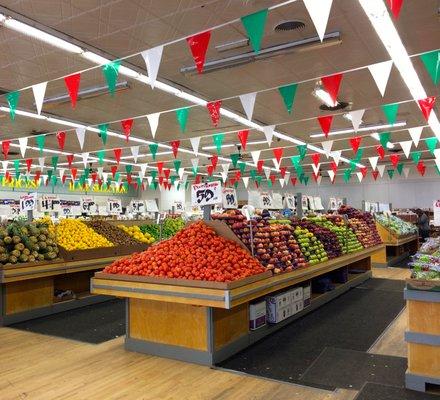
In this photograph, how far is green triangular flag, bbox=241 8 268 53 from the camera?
5.07 m

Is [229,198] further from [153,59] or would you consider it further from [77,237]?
[77,237]

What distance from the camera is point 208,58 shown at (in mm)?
7273

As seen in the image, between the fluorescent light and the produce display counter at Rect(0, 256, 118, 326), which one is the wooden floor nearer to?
the produce display counter at Rect(0, 256, 118, 326)

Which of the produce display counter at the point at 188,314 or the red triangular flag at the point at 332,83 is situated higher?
the red triangular flag at the point at 332,83

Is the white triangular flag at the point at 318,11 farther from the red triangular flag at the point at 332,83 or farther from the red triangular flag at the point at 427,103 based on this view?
the red triangular flag at the point at 427,103

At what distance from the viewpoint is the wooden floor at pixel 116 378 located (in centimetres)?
337

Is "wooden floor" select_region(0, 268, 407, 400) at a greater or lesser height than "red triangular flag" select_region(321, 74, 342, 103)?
lesser

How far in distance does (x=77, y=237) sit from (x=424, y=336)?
5525mm

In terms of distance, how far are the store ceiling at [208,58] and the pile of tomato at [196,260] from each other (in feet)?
9.45

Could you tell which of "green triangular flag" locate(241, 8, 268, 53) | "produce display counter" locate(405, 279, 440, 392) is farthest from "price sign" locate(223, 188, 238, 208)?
"produce display counter" locate(405, 279, 440, 392)

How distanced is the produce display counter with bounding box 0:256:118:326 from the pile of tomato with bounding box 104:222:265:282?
1.73 metres

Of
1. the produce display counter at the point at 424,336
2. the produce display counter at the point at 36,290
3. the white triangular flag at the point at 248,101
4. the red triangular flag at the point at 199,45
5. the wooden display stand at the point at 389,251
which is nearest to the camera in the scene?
the produce display counter at the point at 424,336

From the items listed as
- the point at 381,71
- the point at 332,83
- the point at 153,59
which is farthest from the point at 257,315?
the point at 381,71

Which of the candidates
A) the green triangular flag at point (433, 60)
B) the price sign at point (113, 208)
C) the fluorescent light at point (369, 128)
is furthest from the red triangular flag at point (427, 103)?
the price sign at point (113, 208)
